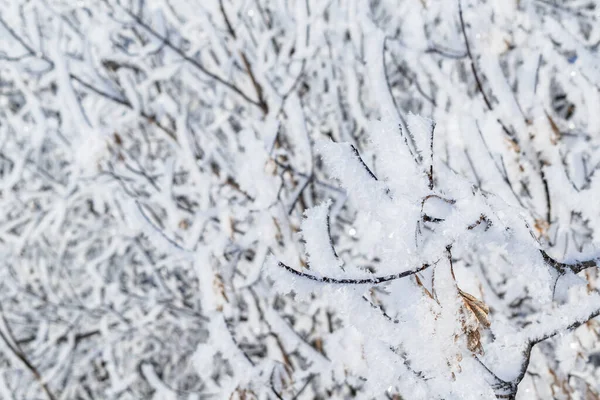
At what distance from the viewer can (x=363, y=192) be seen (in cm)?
61

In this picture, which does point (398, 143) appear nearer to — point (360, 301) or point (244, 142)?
point (360, 301)

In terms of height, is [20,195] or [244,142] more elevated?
[20,195]

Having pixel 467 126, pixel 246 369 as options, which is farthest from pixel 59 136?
pixel 467 126

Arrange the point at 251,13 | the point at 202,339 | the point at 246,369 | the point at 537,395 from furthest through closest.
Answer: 1. the point at 202,339
2. the point at 251,13
3. the point at 537,395
4. the point at 246,369

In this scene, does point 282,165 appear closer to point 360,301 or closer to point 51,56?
point 51,56

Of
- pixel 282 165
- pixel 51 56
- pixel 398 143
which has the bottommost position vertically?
pixel 398 143

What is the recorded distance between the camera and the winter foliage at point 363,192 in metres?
0.62

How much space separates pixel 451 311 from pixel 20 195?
3577 mm

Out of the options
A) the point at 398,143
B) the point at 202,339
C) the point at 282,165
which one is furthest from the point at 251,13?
the point at 202,339

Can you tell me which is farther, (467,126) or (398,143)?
(467,126)

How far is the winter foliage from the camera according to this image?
0.62 meters

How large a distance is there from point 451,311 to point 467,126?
2.17 ft

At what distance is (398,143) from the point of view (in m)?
0.62

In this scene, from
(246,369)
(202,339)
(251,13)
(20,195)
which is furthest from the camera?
(202,339)
